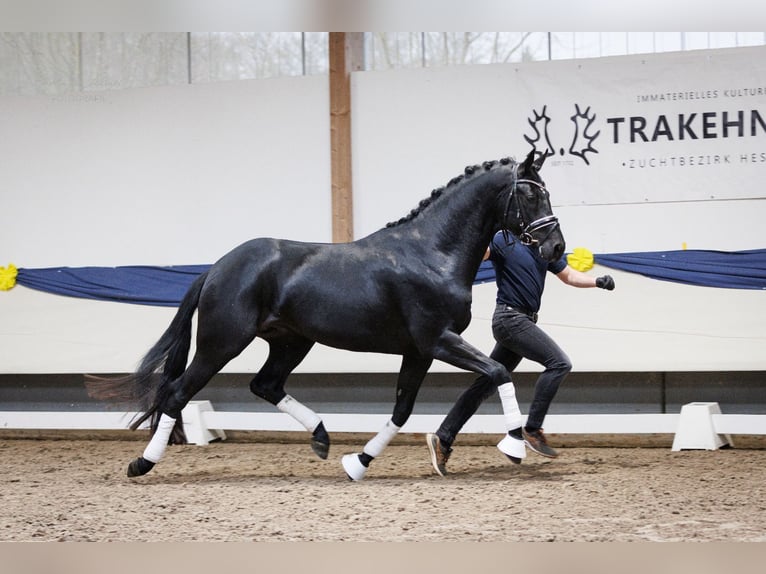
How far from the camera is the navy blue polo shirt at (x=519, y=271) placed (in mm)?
4809

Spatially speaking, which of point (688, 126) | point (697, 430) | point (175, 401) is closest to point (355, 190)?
point (688, 126)

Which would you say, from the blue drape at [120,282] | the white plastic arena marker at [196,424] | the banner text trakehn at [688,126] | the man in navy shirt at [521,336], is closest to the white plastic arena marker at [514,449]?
the man in navy shirt at [521,336]

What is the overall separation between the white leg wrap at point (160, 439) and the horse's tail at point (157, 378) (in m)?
0.06

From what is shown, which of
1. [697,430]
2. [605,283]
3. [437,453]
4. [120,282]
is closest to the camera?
[605,283]

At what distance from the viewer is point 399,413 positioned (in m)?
4.73

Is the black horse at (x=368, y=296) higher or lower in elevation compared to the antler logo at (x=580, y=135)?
lower

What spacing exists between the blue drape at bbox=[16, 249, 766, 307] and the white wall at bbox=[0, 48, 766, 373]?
0.29 ft

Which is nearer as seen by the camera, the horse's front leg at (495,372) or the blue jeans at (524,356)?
the horse's front leg at (495,372)

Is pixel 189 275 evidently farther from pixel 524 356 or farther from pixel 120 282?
pixel 524 356

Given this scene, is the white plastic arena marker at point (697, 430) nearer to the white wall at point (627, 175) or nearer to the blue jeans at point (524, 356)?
the white wall at point (627, 175)

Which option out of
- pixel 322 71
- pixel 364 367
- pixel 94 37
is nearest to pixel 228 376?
pixel 364 367

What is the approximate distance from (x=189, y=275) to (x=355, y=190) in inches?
60.3

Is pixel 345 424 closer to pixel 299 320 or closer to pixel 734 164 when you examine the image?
pixel 299 320

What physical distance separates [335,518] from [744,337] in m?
3.75
